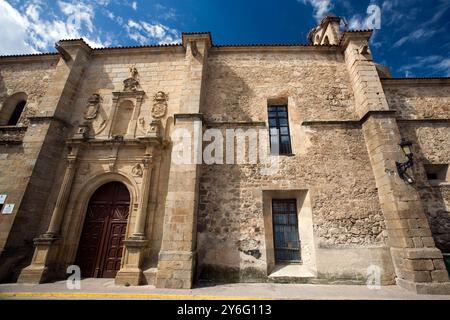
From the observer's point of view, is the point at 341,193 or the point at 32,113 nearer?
the point at 341,193

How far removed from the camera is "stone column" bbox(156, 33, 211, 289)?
179 inches

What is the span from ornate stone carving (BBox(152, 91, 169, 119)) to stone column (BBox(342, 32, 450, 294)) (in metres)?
6.73

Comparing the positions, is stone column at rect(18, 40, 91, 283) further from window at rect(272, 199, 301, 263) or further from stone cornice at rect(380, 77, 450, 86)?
stone cornice at rect(380, 77, 450, 86)

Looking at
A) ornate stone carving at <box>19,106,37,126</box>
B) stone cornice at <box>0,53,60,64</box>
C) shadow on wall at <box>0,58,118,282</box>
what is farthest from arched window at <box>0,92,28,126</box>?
shadow on wall at <box>0,58,118,282</box>

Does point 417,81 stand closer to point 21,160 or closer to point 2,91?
point 21,160

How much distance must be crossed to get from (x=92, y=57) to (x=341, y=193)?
10.8 meters

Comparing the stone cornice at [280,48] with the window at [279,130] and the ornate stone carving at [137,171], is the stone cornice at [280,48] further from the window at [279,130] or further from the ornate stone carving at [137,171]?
the ornate stone carving at [137,171]

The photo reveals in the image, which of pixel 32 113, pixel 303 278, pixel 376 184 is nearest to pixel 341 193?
pixel 376 184

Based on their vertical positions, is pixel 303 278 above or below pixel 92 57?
below

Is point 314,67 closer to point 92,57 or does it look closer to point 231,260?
point 231,260

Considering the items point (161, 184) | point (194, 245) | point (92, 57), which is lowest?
point (194, 245)

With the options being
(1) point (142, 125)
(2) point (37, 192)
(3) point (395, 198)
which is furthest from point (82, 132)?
(3) point (395, 198)

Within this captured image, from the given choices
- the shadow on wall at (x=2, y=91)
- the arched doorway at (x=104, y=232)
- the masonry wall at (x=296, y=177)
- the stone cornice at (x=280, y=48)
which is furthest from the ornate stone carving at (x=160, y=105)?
the shadow on wall at (x=2, y=91)

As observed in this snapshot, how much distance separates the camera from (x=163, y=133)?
21.2 feet
